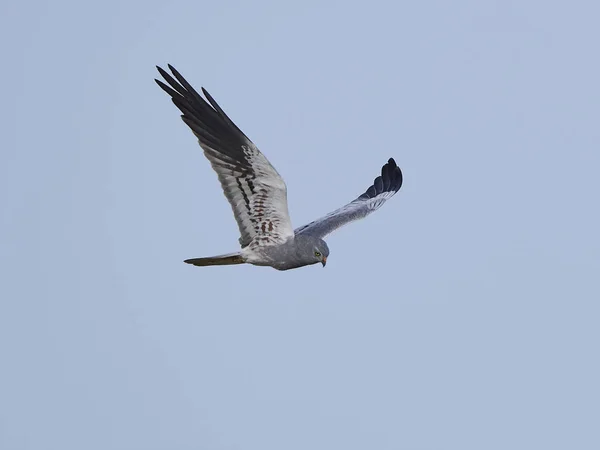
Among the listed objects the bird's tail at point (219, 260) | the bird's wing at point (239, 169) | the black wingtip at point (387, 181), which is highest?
the black wingtip at point (387, 181)

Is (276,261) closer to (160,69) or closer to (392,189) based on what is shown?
(160,69)

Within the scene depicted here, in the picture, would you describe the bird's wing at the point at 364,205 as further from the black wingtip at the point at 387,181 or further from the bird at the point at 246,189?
the bird at the point at 246,189

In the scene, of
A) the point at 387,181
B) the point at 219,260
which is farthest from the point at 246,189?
the point at 387,181

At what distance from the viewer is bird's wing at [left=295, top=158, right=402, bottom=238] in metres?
17.4

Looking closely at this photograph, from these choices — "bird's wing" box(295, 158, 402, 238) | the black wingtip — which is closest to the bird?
"bird's wing" box(295, 158, 402, 238)

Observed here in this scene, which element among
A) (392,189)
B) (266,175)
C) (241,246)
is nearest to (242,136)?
(266,175)

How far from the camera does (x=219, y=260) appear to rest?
625 inches

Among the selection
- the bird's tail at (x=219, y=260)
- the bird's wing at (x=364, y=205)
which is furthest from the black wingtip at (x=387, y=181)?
the bird's tail at (x=219, y=260)

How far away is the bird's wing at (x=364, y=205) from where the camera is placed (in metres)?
17.4

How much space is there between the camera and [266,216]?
50.6 feet

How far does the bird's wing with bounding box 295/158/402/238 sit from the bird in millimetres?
874

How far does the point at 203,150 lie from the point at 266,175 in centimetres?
94

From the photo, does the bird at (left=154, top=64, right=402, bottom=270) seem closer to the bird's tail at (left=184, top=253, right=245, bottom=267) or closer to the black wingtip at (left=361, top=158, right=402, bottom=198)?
the bird's tail at (left=184, top=253, right=245, bottom=267)

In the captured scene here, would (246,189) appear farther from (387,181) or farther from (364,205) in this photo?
(387,181)
